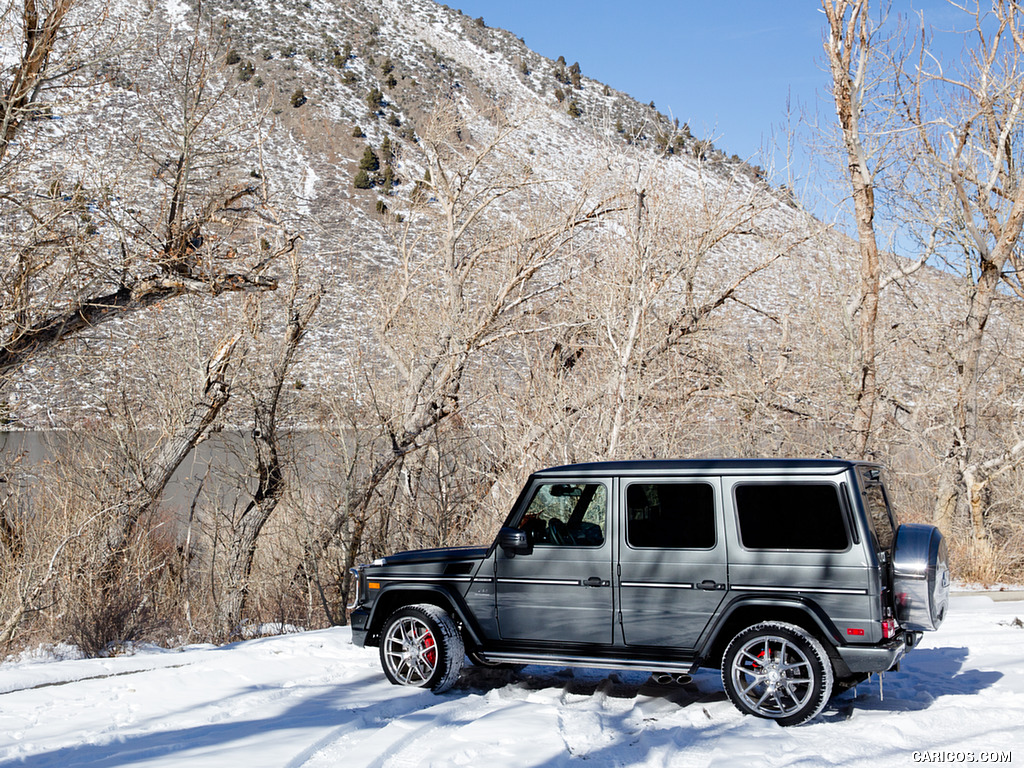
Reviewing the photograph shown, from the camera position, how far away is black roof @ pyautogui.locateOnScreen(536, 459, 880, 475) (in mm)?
6026

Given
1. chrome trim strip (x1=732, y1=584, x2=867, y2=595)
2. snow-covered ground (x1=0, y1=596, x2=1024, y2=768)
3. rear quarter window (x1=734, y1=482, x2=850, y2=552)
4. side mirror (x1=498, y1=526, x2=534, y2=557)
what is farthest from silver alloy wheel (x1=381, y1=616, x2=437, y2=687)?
rear quarter window (x1=734, y1=482, x2=850, y2=552)

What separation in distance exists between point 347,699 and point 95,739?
5.70 ft

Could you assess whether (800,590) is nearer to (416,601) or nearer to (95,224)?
(416,601)

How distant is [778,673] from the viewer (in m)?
5.86

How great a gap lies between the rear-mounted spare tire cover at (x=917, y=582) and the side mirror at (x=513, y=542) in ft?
8.50

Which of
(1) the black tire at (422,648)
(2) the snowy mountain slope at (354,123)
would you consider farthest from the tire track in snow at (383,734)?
(2) the snowy mountain slope at (354,123)

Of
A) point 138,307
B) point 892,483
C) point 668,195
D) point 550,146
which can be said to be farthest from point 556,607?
point 550,146

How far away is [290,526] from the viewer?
21375 millimetres

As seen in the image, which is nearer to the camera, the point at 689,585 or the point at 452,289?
the point at 689,585

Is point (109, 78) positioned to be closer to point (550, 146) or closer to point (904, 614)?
point (904, 614)

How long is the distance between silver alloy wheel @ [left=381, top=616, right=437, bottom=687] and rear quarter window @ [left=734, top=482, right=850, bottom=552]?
254 centimetres

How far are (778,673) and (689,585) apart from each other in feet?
2.66

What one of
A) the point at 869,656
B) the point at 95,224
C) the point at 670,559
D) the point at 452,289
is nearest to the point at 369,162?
the point at 452,289

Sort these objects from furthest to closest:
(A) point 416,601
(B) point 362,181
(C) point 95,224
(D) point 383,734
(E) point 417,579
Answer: (B) point 362,181 → (C) point 95,224 → (A) point 416,601 → (E) point 417,579 → (D) point 383,734
